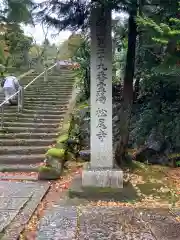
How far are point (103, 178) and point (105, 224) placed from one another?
68.3 inches

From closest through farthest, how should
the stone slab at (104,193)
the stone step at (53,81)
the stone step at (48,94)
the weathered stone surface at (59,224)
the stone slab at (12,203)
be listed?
the weathered stone surface at (59,224) → the stone slab at (12,203) → the stone slab at (104,193) → the stone step at (48,94) → the stone step at (53,81)

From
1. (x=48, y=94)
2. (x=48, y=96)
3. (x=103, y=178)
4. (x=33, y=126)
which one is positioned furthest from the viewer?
(x=48, y=94)

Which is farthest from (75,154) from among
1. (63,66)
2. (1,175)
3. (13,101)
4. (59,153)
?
(63,66)

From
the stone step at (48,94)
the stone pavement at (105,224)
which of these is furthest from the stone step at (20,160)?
the stone step at (48,94)

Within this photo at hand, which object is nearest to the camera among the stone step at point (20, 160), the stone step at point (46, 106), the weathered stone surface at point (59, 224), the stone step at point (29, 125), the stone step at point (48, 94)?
the weathered stone surface at point (59, 224)

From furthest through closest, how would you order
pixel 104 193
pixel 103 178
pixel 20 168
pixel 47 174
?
1. pixel 20 168
2. pixel 47 174
3. pixel 103 178
4. pixel 104 193

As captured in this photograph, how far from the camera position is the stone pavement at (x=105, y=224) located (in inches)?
172

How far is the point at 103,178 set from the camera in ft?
21.2

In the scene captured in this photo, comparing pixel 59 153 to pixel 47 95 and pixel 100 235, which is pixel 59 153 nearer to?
pixel 100 235

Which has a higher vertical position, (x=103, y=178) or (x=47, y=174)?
(x=103, y=178)

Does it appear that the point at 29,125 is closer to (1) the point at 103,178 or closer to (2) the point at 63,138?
(2) the point at 63,138

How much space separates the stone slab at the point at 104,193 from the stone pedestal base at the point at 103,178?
0.08 m

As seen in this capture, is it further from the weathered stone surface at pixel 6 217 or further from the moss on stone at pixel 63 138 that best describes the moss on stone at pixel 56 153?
the weathered stone surface at pixel 6 217

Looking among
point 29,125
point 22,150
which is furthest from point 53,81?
point 22,150
